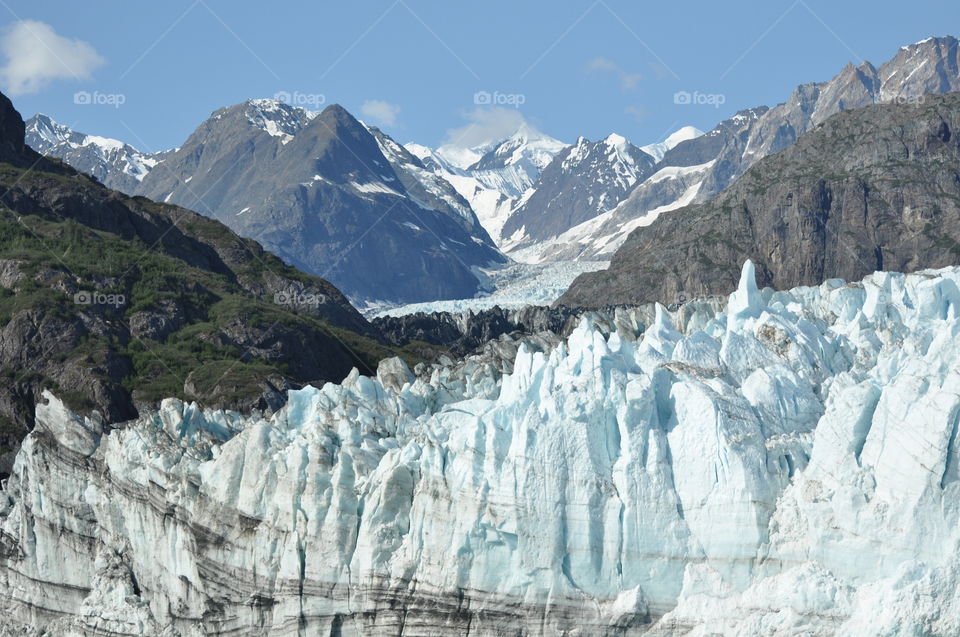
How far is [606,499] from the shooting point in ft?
147

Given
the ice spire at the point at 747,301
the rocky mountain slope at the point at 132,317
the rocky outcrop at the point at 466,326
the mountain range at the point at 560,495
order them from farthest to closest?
the rocky outcrop at the point at 466,326 < the rocky mountain slope at the point at 132,317 < the ice spire at the point at 747,301 < the mountain range at the point at 560,495

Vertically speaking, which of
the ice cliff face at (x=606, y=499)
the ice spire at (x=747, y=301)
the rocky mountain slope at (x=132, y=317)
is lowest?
the ice cliff face at (x=606, y=499)

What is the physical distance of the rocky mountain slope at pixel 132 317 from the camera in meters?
105

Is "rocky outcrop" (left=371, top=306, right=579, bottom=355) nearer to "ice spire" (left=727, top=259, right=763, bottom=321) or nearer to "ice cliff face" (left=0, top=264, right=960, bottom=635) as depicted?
"ice spire" (left=727, top=259, right=763, bottom=321)

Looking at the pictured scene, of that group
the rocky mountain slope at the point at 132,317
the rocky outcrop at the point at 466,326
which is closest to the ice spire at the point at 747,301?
the rocky mountain slope at the point at 132,317

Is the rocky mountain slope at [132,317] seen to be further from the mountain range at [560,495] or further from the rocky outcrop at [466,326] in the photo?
the mountain range at [560,495]

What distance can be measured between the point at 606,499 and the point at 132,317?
81.6 meters

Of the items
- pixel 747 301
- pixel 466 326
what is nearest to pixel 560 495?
pixel 747 301

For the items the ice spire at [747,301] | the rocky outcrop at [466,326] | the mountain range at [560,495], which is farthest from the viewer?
the rocky outcrop at [466,326]

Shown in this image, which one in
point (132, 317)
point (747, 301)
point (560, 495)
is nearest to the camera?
point (560, 495)

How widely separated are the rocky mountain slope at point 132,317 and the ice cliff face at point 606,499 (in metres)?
40.3

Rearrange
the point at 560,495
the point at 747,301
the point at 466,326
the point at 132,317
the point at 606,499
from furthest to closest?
the point at 466,326, the point at 132,317, the point at 747,301, the point at 560,495, the point at 606,499

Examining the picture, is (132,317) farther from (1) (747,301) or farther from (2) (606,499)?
(2) (606,499)

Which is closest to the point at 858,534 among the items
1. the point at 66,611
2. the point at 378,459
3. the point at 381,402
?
the point at 378,459
